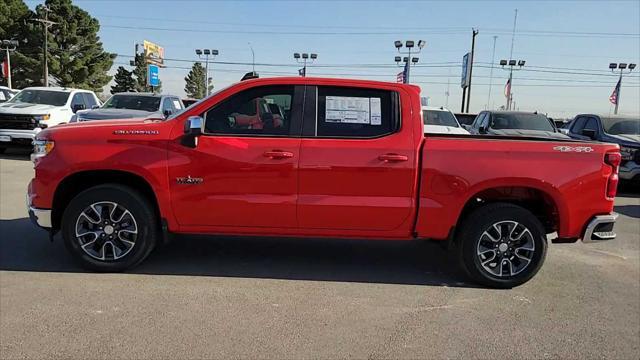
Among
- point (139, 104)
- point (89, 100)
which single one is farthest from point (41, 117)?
point (89, 100)

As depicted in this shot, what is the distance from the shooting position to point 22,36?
52.9 metres

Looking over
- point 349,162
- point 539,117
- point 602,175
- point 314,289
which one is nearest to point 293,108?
point 349,162

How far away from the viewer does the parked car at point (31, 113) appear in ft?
42.0

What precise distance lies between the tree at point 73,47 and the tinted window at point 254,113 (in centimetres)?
5617

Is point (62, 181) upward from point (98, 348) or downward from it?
upward

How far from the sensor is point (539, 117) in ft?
43.6

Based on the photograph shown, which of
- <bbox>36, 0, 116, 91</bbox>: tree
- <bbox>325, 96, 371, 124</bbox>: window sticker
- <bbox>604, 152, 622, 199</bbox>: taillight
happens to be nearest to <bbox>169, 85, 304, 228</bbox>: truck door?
<bbox>325, 96, 371, 124</bbox>: window sticker

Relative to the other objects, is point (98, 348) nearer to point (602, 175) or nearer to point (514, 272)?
point (514, 272)

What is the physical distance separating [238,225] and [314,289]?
0.94 m

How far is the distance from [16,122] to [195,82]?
102 metres

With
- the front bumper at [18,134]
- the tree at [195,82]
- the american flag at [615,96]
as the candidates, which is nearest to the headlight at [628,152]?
the front bumper at [18,134]

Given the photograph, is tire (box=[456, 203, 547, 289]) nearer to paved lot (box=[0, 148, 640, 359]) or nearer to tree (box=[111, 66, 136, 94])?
paved lot (box=[0, 148, 640, 359])

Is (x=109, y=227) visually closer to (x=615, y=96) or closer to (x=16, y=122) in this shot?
(x=16, y=122)

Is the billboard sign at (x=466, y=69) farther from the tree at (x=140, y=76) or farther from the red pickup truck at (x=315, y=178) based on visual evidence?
the tree at (x=140, y=76)
